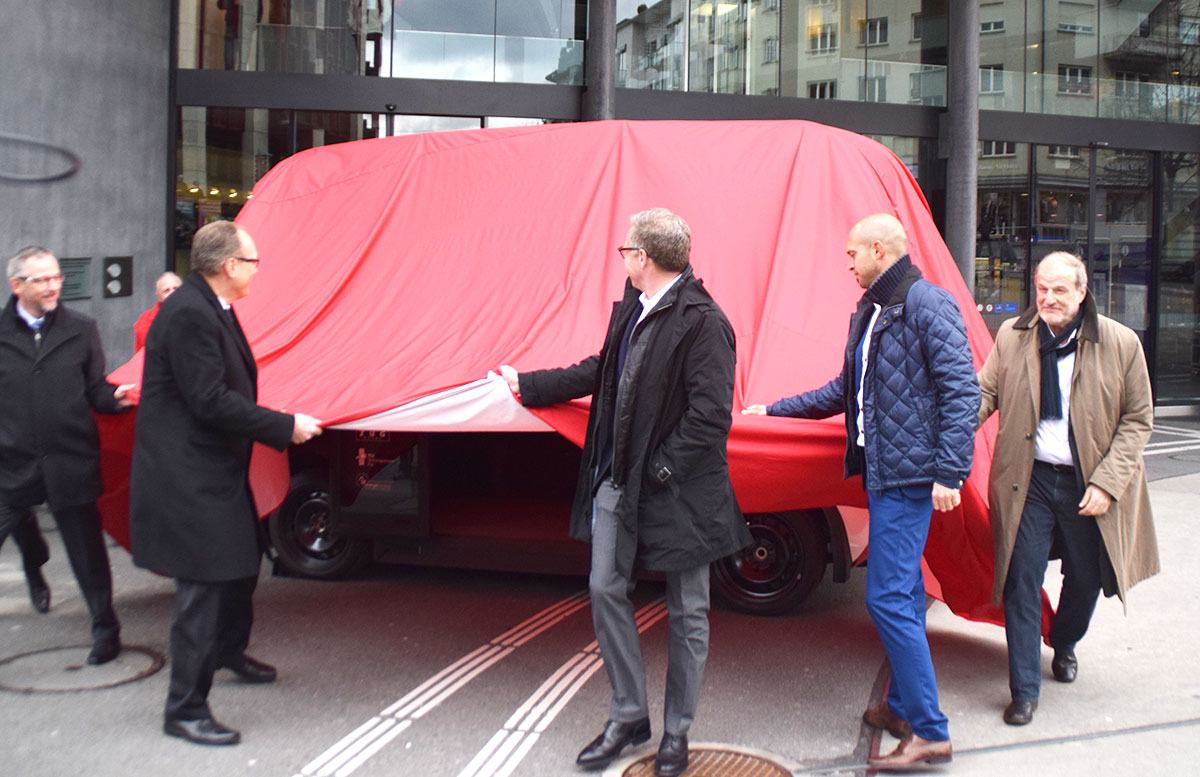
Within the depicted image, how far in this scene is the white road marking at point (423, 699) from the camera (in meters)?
4.30

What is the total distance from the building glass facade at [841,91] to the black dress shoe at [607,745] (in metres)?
9.50

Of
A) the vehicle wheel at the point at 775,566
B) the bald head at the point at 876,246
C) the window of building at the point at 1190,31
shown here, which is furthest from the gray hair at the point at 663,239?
the window of building at the point at 1190,31

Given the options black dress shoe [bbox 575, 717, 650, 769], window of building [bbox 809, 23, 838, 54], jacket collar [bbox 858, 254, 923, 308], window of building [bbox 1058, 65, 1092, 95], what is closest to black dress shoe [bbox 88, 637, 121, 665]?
black dress shoe [bbox 575, 717, 650, 769]

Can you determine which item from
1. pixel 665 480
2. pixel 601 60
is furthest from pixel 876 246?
pixel 601 60

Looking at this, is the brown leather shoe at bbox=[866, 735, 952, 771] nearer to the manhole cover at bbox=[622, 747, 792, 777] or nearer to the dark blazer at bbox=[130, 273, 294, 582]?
the manhole cover at bbox=[622, 747, 792, 777]

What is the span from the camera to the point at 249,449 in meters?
4.54

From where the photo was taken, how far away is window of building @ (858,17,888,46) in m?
14.3

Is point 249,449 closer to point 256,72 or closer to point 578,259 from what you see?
point 578,259

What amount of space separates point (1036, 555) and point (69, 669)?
4.44 meters

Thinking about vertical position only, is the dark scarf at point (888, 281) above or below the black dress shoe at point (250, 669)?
above

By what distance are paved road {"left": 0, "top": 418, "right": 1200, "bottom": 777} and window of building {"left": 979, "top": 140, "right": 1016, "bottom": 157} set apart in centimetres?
863

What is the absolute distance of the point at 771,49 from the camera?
14.0 m

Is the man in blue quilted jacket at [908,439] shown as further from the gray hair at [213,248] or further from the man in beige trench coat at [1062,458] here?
the gray hair at [213,248]

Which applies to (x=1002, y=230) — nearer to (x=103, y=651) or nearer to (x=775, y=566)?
(x=775, y=566)
